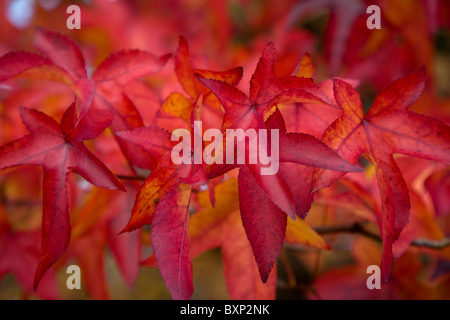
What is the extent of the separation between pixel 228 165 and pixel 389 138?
201mm

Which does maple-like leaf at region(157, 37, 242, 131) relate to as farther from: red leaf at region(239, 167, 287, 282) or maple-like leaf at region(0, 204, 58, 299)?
maple-like leaf at region(0, 204, 58, 299)

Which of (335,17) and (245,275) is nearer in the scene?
(245,275)

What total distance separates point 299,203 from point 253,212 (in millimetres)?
48

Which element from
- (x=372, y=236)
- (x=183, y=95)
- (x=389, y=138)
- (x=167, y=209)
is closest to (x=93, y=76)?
(x=183, y=95)

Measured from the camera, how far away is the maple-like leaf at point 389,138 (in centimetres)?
44

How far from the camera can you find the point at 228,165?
409 millimetres

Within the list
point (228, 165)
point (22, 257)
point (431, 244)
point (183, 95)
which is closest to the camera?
point (228, 165)

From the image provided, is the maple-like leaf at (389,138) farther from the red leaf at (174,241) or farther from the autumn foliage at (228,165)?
the red leaf at (174,241)

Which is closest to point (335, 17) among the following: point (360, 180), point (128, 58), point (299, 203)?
point (360, 180)

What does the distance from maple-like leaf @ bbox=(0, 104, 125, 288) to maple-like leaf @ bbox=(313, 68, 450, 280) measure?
0.82 feet

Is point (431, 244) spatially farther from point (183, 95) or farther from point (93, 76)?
point (93, 76)

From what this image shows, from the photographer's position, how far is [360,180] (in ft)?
2.18

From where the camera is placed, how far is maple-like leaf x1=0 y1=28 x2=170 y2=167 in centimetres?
49

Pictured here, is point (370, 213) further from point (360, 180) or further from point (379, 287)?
point (379, 287)
